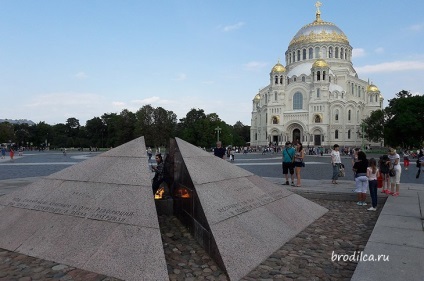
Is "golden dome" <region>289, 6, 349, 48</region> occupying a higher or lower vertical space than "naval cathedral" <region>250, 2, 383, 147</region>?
higher

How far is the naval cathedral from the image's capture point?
71.6 meters

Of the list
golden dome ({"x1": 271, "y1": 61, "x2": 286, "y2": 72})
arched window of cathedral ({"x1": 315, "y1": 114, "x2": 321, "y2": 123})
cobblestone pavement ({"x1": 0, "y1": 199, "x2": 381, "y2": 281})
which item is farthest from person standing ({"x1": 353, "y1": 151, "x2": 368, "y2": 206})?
golden dome ({"x1": 271, "y1": 61, "x2": 286, "y2": 72})

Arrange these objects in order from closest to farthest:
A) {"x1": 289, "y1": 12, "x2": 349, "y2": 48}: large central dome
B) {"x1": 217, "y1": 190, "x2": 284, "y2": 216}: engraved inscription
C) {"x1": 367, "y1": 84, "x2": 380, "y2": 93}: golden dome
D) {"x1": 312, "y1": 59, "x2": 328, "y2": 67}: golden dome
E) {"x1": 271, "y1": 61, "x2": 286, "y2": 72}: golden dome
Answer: {"x1": 217, "y1": 190, "x2": 284, "y2": 216}: engraved inscription
{"x1": 312, "y1": 59, "x2": 328, "y2": 67}: golden dome
{"x1": 271, "y1": 61, "x2": 286, "y2": 72}: golden dome
{"x1": 289, "y1": 12, "x2": 349, "y2": 48}: large central dome
{"x1": 367, "y1": 84, "x2": 380, "y2": 93}: golden dome

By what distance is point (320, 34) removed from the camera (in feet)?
256

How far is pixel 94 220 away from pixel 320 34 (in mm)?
82505

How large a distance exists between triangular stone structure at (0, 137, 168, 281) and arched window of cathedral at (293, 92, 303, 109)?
239 feet

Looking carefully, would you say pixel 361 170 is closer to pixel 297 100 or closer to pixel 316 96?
pixel 316 96

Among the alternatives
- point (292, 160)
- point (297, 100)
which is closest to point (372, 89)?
point (297, 100)

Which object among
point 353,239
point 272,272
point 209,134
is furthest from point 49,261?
point 209,134

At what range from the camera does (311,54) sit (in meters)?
79.3

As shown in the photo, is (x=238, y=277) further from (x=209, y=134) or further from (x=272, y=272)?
(x=209, y=134)

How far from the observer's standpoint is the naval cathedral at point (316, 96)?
7162 centimetres

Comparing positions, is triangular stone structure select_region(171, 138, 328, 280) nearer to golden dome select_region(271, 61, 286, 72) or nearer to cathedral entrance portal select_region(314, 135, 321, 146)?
cathedral entrance portal select_region(314, 135, 321, 146)

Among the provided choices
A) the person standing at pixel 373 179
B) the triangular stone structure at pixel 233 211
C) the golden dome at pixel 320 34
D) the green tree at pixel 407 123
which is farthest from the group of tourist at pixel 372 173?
the golden dome at pixel 320 34
